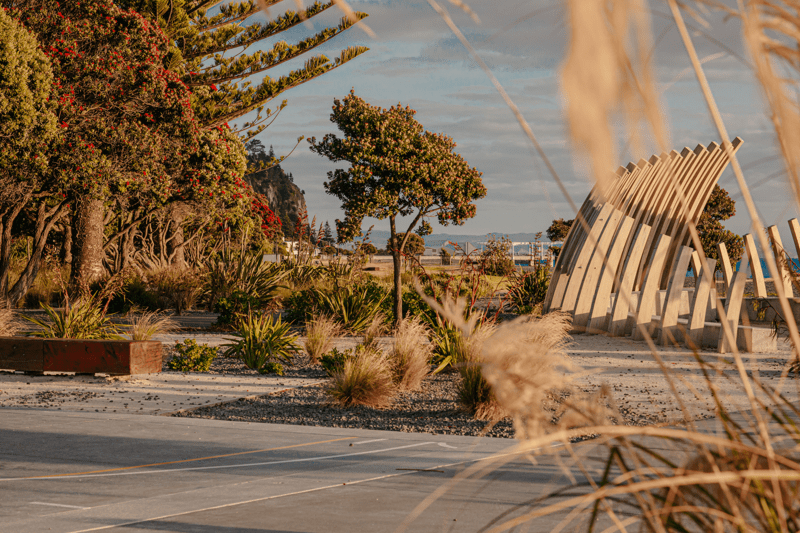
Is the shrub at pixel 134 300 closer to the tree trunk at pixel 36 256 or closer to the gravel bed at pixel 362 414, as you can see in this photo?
the tree trunk at pixel 36 256

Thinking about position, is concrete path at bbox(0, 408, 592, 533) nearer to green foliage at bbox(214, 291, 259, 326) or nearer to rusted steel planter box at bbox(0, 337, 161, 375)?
rusted steel planter box at bbox(0, 337, 161, 375)

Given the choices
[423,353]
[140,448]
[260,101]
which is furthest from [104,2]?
[140,448]

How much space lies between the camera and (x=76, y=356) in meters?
7.32

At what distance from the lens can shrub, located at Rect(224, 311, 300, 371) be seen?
7949mm

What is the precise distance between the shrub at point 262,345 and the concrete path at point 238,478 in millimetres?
2795

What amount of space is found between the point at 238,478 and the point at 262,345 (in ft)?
14.9

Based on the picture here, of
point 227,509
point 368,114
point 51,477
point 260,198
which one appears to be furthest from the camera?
point 260,198

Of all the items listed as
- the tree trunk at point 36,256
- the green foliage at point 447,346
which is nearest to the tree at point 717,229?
the green foliage at point 447,346

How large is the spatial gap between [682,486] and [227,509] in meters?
2.48

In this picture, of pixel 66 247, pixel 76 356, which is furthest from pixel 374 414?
pixel 66 247

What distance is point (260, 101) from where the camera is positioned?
1836 centimetres

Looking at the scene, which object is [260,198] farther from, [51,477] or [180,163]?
[51,477]

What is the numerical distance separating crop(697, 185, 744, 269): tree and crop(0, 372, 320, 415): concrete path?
18.8m

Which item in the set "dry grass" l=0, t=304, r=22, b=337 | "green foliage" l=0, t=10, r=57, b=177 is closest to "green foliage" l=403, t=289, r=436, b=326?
"dry grass" l=0, t=304, r=22, b=337
